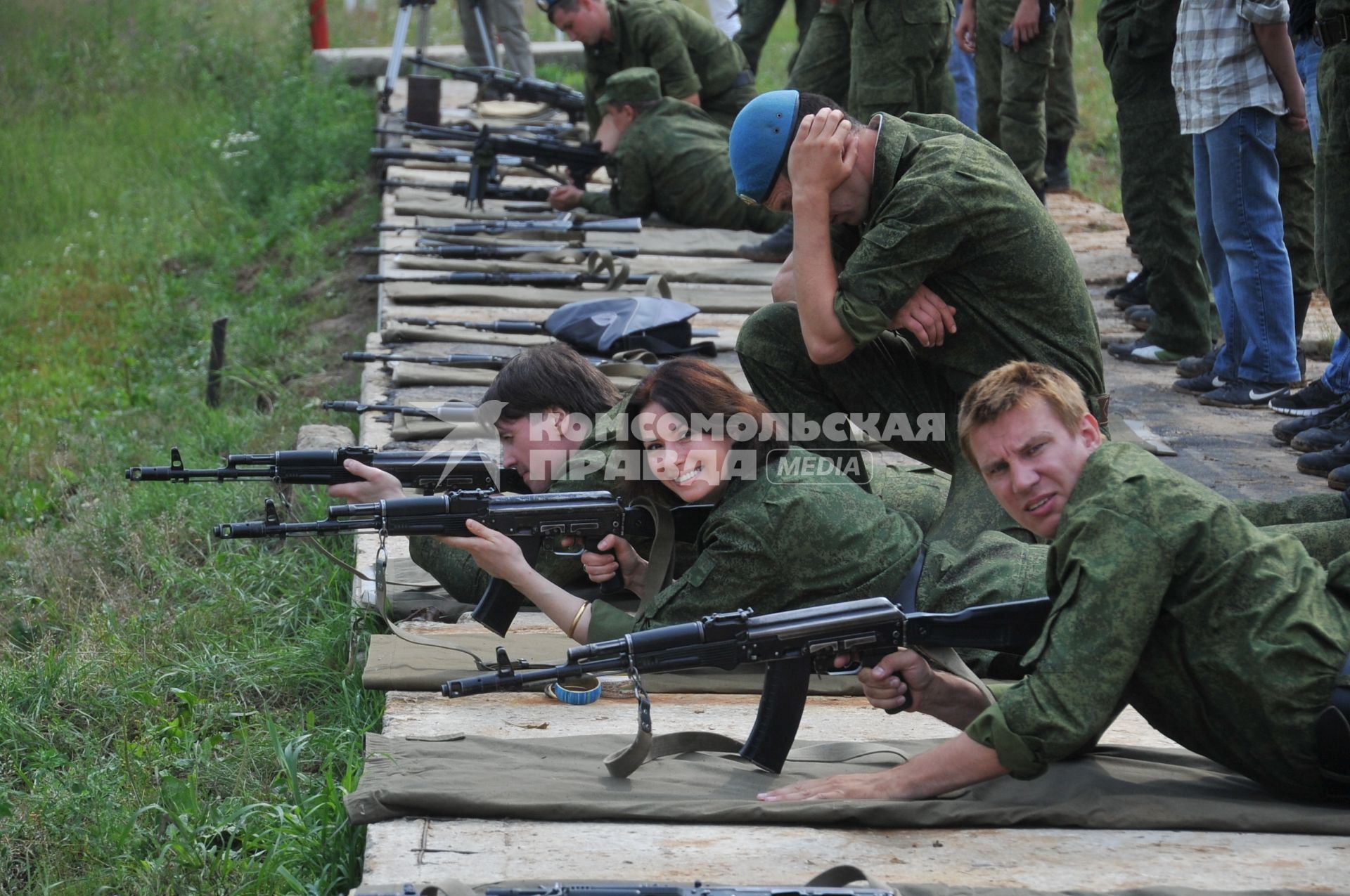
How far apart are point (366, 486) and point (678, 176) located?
5043 millimetres

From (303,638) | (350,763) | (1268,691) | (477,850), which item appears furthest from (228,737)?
(1268,691)

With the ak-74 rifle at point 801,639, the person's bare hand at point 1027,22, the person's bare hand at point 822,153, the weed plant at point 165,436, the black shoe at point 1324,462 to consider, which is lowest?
the weed plant at point 165,436

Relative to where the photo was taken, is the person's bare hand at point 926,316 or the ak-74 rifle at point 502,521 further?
the person's bare hand at point 926,316

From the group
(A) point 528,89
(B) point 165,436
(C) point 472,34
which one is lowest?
(B) point 165,436

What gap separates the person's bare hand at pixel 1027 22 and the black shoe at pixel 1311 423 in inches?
113

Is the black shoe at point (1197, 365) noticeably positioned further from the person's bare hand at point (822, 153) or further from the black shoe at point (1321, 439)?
the person's bare hand at point (822, 153)

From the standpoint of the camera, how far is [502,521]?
3.87 metres

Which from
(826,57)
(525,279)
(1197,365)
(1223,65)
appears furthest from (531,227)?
(1223,65)

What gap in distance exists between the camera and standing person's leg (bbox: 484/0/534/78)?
12.4 m

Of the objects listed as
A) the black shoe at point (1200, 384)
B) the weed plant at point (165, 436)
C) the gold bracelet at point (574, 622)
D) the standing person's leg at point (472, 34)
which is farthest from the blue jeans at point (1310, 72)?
the standing person's leg at point (472, 34)

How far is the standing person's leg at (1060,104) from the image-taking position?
8.91 metres

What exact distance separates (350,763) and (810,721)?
108cm

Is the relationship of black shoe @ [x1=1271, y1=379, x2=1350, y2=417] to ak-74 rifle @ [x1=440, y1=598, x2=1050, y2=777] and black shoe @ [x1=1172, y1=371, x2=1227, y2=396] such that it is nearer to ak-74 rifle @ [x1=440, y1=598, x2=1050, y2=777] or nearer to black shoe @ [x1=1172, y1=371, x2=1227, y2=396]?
black shoe @ [x1=1172, y1=371, x2=1227, y2=396]

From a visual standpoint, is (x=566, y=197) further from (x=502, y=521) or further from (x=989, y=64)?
(x=502, y=521)
